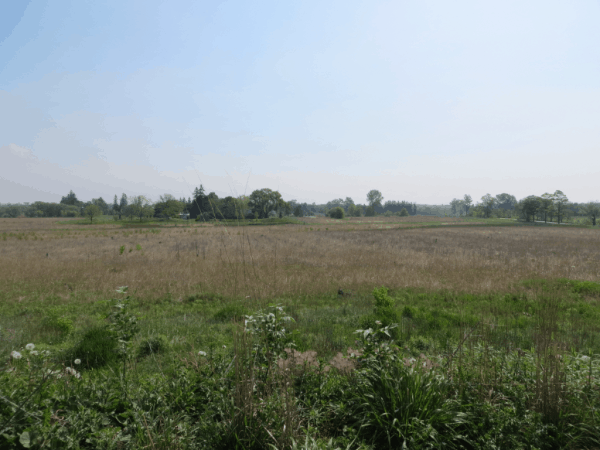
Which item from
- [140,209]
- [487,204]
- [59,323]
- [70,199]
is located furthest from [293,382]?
[70,199]

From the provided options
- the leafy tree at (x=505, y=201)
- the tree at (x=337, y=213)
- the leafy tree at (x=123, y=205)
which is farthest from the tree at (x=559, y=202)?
the leafy tree at (x=123, y=205)

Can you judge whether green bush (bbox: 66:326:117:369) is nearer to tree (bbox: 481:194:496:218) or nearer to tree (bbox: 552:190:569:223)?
tree (bbox: 552:190:569:223)

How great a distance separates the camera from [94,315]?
27.0 feet

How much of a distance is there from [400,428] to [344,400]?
81cm

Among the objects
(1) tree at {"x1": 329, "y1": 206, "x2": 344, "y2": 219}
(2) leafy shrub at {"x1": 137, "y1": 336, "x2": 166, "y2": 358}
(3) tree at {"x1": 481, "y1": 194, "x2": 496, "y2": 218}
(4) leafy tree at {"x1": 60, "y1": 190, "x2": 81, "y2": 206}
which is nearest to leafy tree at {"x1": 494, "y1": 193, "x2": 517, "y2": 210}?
(3) tree at {"x1": 481, "y1": 194, "x2": 496, "y2": 218}

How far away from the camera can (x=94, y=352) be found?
16.9 ft

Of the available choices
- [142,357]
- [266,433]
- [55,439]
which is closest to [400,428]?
[266,433]

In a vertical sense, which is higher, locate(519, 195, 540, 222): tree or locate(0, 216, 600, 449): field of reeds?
locate(519, 195, 540, 222): tree

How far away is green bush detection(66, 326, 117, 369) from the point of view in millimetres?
4970

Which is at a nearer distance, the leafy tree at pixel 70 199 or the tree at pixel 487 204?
the tree at pixel 487 204

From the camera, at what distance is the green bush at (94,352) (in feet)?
16.3

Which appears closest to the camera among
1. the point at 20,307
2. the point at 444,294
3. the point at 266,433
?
the point at 266,433

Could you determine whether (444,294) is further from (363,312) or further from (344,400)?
(344,400)

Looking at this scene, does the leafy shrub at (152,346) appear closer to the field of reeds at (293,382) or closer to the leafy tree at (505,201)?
the field of reeds at (293,382)
